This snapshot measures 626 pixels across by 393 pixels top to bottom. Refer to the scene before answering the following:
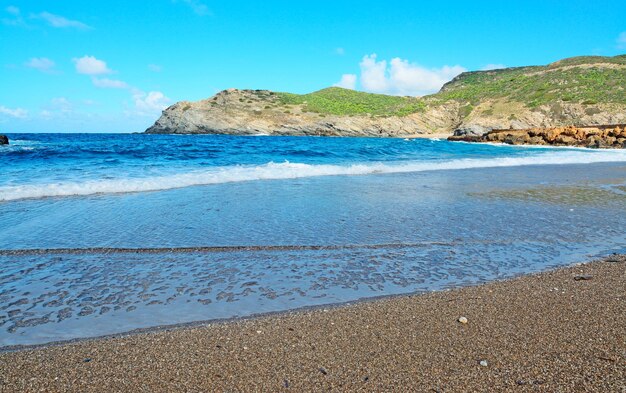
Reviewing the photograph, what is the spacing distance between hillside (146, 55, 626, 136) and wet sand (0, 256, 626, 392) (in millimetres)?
69691

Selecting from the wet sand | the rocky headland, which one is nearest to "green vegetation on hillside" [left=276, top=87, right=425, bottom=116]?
the rocky headland

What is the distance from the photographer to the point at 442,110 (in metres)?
91.9

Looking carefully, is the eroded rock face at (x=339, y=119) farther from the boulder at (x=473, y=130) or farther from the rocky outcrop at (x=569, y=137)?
the rocky outcrop at (x=569, y=137)

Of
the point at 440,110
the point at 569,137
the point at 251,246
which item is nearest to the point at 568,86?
the point at 440,110

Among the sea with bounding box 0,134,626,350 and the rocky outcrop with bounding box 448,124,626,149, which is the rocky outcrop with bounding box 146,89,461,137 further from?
the sea with bounding box 0,134,626,350

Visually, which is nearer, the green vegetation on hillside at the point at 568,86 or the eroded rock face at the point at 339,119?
the eroded rock face at the point at 339,119

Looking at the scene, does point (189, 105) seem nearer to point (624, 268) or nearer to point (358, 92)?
point (358, 92)

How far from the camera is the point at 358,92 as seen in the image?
130 metres

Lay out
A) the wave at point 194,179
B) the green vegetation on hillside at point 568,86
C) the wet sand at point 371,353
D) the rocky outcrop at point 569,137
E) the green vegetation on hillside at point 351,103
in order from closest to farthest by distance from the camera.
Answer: the wet sand at point 371,353
the wave at point 194,179
the rocky outcrop at point 569,137
the green vegetation on hillside at point 568,86
the green vegetation on hillside at point 351,103

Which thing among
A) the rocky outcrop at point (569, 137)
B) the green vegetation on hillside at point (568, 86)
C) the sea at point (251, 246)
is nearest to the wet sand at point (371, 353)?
the sea at point (251, 246)

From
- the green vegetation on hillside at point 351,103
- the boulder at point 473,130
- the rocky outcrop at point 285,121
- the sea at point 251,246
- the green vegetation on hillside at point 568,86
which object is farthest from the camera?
A: the green vegetation on hillside at point 351,103

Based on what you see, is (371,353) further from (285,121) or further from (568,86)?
(568,86)

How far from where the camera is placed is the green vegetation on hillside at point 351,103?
9425 cm

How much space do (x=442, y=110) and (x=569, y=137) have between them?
46.6m
